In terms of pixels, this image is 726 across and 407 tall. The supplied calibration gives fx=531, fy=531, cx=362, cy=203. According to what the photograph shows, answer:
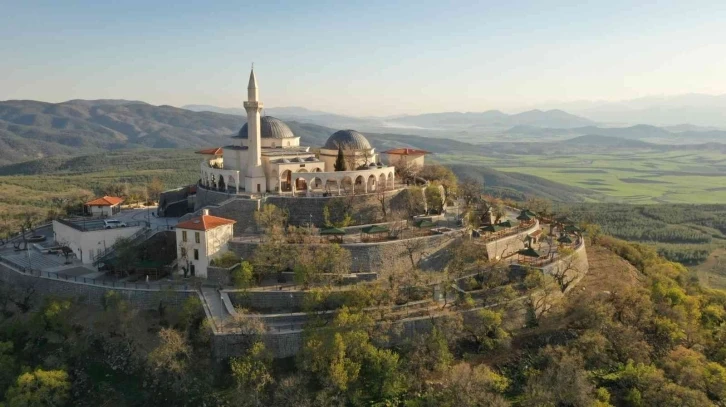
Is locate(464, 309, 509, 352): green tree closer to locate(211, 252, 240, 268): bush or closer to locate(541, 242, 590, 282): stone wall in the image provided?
locate(541, 242, 590, 282): stone wall

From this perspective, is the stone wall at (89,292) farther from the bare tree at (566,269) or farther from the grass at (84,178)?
the bare tree at (566,269)

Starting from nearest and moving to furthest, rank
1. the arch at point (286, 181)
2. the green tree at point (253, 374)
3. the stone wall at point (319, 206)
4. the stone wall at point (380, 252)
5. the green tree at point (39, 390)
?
the green tree at point (253, 374)
the green tree at point (39, 390)
the stone wall at point (380, 252)
the stone wall at point (319, 206)
the arch at point (286, 181)

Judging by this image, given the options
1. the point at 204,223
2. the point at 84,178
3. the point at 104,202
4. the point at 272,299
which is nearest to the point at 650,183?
the point at 84,178

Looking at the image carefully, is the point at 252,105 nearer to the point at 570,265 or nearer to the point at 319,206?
the point at 319,206

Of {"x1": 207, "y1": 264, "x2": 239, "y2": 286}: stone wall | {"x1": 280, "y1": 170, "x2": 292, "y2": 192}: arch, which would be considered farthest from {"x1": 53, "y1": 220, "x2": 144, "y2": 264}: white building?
{"x1": 280, "y1": 170, "x2": 292, "y2": 192}: arch

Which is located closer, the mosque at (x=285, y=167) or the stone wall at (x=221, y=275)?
the stone wall at (x=221, y=275)

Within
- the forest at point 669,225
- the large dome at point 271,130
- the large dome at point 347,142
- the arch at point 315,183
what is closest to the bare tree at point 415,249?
the arch at point 315,183
